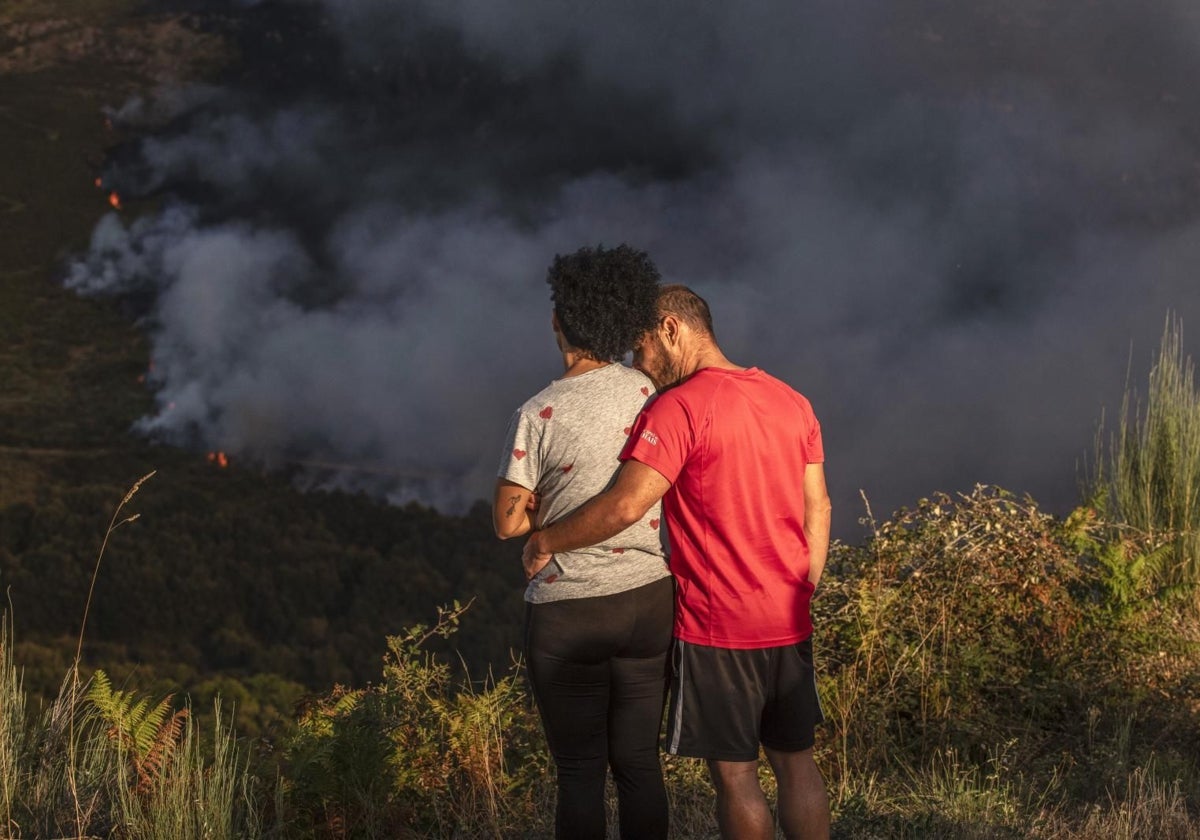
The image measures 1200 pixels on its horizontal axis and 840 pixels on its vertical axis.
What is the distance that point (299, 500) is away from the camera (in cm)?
3722

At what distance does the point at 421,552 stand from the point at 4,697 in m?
29.3

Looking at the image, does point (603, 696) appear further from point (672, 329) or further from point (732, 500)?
point (672, 329)

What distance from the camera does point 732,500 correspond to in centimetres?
274

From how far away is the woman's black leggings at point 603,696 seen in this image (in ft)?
9.20

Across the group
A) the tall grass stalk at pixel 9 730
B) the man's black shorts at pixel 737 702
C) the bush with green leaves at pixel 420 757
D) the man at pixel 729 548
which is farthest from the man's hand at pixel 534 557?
the tall grass stalk at pixel 9 730

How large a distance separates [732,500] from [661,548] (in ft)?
0.87

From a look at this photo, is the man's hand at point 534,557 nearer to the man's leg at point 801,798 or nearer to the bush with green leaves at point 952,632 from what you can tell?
the man's leg at point 801,798

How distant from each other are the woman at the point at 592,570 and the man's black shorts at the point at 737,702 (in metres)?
0.13

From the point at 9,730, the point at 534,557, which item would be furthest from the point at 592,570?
the point at 9,730

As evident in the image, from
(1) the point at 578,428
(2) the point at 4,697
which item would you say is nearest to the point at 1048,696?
(1) the point at 578,428

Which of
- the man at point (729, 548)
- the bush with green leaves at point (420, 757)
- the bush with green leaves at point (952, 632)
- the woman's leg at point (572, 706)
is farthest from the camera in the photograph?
the bush with green leaves at point (952, 632)

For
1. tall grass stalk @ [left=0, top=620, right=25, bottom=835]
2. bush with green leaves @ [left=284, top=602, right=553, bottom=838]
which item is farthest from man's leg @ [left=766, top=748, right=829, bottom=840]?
tall grass stalk @ [left=0, top=620, right=25, bottom=835]

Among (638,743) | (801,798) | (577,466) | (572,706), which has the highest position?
(577,466)

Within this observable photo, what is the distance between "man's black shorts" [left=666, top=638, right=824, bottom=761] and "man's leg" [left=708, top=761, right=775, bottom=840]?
0.10 ft
